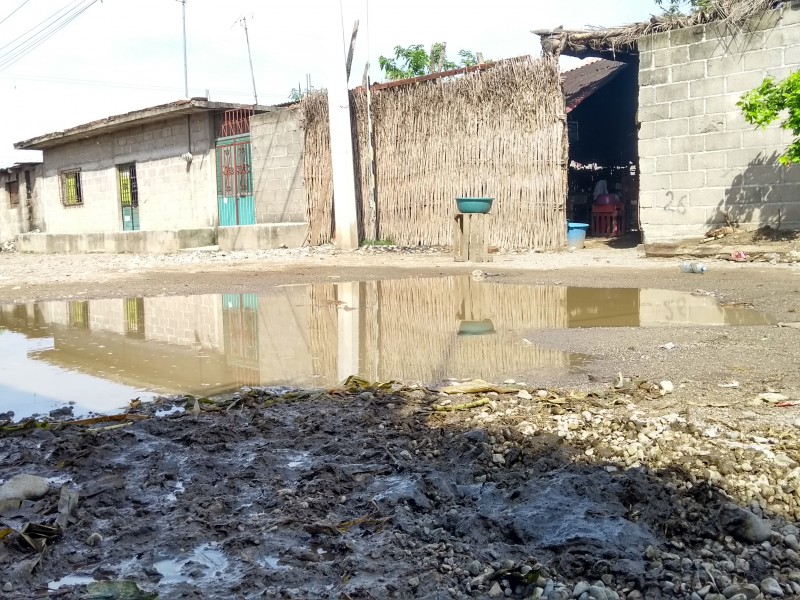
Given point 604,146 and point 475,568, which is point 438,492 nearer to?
point 475,568

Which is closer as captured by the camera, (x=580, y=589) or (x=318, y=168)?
(x=580, y=589)

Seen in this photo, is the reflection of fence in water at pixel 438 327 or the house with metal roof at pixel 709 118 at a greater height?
the house with metal roof at pixel 709 118

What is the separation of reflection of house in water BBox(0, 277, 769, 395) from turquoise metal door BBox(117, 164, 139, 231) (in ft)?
44.7

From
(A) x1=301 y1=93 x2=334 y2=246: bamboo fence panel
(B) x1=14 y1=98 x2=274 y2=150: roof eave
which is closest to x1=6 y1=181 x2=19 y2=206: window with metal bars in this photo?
(B) x1=14 y1=98 x2=274 y2=150: roof eave

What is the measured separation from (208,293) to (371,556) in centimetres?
685

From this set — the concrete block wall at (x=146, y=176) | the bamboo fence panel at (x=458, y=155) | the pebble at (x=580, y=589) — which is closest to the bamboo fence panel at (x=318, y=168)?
the bamboo fence panel at (x=458, y=155)

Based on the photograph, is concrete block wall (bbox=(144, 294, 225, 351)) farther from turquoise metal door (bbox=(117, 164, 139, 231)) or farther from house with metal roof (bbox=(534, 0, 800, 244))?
turquoise metal door (bbox=(117, 164, 139, 231))

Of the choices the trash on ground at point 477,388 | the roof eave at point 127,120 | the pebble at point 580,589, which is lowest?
the pebble at point 580,589

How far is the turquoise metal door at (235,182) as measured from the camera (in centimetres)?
1697

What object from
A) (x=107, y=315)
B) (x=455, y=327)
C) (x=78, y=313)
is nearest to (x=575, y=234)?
(x=455, y=327)

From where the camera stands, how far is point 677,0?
1688 cm

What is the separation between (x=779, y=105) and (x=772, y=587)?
8513 mm

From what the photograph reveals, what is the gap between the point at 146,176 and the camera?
2005 centimetres

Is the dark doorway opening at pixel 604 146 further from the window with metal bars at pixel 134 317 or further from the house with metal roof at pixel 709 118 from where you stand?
the window with metal bars at pixel 134 317
